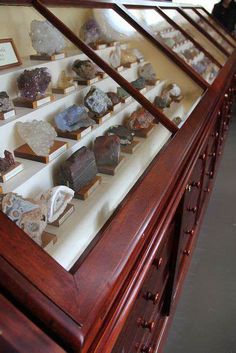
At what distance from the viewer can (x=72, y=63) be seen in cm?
171

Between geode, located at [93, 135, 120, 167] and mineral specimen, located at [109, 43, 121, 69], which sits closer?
geode, located at [93, 135, 120, 167]

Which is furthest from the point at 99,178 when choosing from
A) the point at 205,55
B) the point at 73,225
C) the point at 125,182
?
the point at 205,55

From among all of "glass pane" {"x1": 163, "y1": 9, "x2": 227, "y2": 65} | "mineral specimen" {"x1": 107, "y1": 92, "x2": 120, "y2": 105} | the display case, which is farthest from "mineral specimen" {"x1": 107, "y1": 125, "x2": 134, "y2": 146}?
"glass pane" {"x1": 163, "y1": 9, "x2": 227, "y2": 65}

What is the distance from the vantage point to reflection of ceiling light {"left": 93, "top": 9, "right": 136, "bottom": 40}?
184 cm

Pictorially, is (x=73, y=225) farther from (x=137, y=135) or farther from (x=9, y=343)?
(x=137, y=135)

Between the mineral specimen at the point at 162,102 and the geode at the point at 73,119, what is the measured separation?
1.28 feet

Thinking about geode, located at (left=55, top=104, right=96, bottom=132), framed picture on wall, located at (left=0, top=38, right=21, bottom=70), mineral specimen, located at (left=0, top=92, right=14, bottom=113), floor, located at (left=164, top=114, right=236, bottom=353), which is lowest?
floor, located at (left=164, top=114, right=236, bottom=353)

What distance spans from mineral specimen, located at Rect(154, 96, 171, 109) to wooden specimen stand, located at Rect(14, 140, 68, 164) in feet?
1.98

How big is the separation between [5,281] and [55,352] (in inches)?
4.6

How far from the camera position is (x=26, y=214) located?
31.0 inches

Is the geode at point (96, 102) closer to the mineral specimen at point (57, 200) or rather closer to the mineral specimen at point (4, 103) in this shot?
the mineral specimen at point (4, 103)

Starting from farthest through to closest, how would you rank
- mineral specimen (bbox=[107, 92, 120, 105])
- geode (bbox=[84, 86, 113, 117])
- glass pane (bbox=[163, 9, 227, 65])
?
glass pane (bbox=[163, 9, 227, 65]), mineral specimen (bbox=[107, 92, 120, 105]), geode (bbox=[84, 86, 113, 117])

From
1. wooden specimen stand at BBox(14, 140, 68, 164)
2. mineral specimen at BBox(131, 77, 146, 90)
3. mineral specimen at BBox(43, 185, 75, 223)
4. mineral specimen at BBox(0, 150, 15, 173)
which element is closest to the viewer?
mineral specimen at BBox(43, 185, 75, 223)

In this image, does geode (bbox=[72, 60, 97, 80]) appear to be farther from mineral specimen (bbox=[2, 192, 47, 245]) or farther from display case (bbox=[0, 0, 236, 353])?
mineral specimen (bbox=[2, 192, 47, 245])
